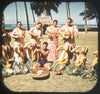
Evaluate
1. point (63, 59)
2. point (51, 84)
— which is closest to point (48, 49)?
point (63, 59)

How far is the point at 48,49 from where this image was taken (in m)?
4.35

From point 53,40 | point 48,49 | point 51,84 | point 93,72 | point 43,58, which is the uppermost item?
point 53,40

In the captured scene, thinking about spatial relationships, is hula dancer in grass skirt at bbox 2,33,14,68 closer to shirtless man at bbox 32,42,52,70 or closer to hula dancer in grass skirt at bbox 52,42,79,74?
shirtless man at bbox 32,42,52,70

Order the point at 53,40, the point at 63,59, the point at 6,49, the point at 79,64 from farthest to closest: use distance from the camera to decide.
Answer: the point at 53,40
the point at 63,59
the point at 6,49
the point at 79,64

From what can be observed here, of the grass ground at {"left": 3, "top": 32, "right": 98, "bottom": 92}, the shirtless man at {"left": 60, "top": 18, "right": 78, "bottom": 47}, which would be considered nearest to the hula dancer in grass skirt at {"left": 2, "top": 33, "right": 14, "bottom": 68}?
the grass ground at {"left": 3, "top": 32, "right": 98, "bottom": 92}

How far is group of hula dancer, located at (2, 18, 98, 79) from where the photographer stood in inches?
160

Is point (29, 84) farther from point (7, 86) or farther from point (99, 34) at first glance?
point (99, 34)

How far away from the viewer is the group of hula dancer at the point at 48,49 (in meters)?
4.05

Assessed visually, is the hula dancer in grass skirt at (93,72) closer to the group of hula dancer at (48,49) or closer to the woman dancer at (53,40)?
the group of hula dancer at (48,49)

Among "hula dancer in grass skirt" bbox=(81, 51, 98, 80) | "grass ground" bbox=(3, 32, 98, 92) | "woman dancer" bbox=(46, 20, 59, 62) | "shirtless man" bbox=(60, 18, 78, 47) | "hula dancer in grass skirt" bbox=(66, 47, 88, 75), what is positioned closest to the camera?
"grass ground" bbox=(3, 32, 98, 92)

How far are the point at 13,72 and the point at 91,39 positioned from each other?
18.9 ft

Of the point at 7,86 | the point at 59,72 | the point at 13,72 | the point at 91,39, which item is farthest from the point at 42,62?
the point at 91,39

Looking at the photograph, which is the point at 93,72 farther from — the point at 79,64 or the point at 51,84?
the point at 51,84

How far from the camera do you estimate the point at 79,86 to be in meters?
3.43
